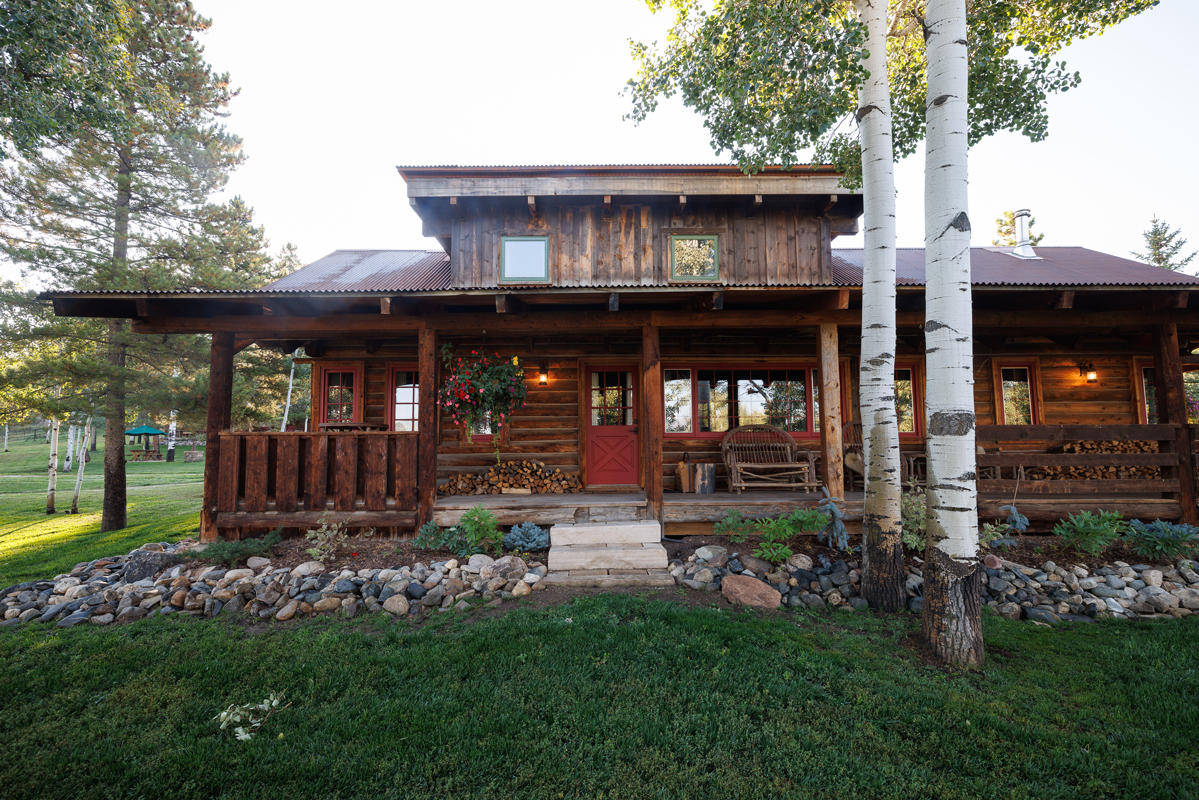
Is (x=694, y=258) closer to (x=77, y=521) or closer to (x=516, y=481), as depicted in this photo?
(x=516, y=481)

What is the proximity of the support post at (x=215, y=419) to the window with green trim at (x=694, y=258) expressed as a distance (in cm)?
647

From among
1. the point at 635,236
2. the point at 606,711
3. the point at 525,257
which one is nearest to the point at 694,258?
the point at 635,236

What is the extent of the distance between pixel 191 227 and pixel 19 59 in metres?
5.45

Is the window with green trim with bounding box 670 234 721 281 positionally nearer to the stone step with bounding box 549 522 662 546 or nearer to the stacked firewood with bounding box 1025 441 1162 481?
the stone step with bounding box 549 522 662 546

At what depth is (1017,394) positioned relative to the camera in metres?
8.66

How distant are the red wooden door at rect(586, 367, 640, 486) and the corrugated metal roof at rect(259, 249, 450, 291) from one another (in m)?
3.05

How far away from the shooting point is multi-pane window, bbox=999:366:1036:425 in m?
8.59

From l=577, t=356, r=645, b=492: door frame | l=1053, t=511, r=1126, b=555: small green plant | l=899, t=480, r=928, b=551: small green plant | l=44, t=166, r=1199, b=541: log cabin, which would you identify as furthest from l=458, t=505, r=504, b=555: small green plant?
l=1053, t=511, r=1126, b=555: small green plant

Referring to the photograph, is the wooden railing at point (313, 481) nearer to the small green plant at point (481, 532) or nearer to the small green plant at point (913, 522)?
the small green plant at point (481, 532)

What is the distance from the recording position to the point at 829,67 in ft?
14.6

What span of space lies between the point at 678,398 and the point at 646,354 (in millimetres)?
2376

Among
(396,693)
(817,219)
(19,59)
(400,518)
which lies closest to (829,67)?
(817,219)

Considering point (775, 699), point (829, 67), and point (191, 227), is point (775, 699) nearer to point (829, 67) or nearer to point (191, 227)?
point (829, 67)

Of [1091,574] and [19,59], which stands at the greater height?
[19,59]
